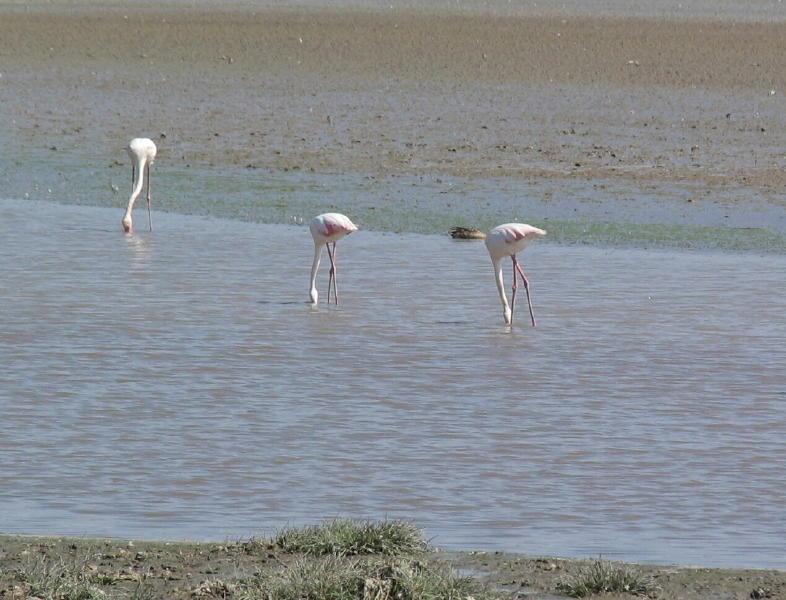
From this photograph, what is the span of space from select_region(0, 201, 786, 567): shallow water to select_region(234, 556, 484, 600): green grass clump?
0.88 m

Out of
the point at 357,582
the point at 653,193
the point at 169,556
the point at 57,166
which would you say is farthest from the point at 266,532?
the point at 57,166

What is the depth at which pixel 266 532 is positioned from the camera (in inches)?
249

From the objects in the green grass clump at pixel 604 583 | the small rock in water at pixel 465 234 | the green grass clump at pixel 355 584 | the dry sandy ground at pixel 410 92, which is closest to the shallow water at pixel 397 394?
the small rock in water at pixel 465 234

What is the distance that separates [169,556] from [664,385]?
4.29 meters

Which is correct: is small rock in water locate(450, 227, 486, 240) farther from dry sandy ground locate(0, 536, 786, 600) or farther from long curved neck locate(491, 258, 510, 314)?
dry sandy ground locate(0, 536, 786, 600)

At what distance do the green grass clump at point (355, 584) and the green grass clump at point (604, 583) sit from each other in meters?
0.32

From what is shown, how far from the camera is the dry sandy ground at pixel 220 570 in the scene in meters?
5.36

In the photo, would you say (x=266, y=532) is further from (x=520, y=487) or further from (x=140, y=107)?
(x=140, y=107)

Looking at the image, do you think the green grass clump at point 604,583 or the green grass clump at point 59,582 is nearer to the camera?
the green grass clump at point 59,582

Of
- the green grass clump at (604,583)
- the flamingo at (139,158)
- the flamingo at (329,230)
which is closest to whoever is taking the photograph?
the green grass clump at (604,583)

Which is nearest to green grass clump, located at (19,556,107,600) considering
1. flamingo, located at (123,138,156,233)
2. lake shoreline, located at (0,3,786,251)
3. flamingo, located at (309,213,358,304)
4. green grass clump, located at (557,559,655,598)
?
green grass clump, located at (557,559,655,598)

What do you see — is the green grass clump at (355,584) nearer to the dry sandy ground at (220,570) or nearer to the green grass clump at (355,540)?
the dry sandy ground at (220,570)

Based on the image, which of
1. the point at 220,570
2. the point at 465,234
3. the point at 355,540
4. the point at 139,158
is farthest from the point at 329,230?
the point at 220,570

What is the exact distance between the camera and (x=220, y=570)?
5.58m
